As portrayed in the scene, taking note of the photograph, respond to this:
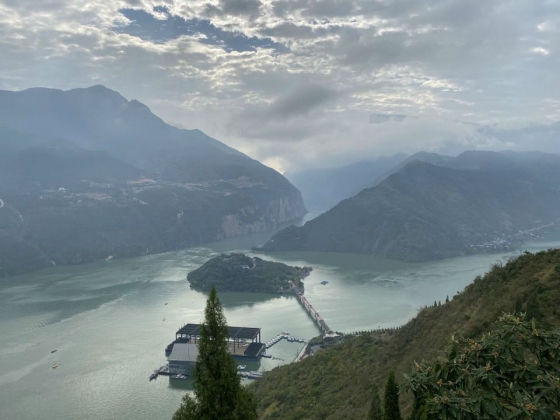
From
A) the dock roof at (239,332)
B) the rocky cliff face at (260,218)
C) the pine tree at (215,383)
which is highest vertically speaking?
the rocky cliff face at (260,218)

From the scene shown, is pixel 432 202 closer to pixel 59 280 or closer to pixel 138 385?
pixel 59 280

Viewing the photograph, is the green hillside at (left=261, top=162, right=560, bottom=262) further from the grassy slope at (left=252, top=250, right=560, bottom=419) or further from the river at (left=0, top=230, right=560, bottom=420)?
the grassy slope at (left=252, top=250, right=560, bottom=419)

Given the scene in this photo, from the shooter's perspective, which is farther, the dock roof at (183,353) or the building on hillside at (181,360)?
the dock roof at (183,353)

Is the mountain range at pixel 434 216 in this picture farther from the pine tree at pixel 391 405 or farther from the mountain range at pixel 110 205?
the pine tree at pixel 391 405

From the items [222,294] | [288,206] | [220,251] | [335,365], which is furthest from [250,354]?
[288,206]

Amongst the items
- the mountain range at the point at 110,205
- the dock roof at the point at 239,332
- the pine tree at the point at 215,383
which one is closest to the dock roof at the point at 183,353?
the dock roof at the point at 239,332

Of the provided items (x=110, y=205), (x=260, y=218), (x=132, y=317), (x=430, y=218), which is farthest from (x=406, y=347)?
(x=260, y=218)

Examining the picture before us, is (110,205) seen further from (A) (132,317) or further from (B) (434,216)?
(B) (434,216)
